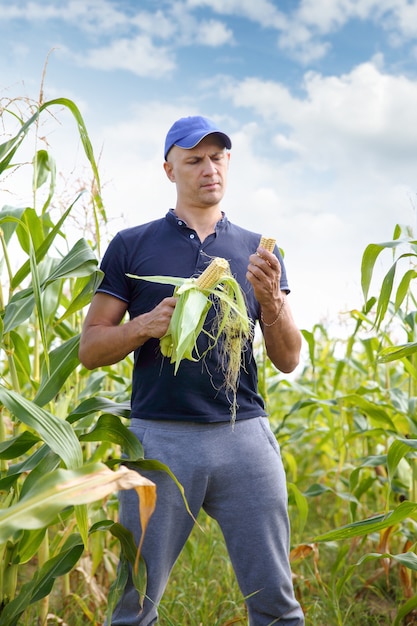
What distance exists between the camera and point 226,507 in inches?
96.4

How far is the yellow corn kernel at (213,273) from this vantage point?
208 centimetres

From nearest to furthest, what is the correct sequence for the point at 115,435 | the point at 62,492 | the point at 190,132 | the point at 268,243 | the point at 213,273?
1. the point at 62,492
2. the point at 213,273
3. the point at 268,243
4. the point at 115,435
5. the point at 190,132

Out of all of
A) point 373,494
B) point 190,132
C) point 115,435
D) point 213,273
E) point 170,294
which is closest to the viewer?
point 213,273

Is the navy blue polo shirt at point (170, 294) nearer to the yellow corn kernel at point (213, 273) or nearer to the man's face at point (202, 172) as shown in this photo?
the man's face at point (202, 172)

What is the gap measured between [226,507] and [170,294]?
0.76 metres

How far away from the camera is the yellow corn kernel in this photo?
208 cm

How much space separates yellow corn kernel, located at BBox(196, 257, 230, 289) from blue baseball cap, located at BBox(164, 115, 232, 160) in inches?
24.3

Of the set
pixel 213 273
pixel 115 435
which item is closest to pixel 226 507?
pixel 115 435

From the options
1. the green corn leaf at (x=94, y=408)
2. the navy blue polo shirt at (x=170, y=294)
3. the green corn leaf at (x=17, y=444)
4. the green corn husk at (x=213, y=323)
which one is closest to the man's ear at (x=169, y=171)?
the navy blue polo shirt at (x=170, y=294)

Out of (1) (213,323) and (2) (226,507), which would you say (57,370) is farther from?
(2) (226,507)

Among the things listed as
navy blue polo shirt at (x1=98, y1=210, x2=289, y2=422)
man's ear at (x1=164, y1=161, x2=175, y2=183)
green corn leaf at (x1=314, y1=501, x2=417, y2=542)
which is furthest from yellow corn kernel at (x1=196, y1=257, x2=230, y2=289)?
green corn leaf at (x1=314, y1=501, x2=417, y2=542)

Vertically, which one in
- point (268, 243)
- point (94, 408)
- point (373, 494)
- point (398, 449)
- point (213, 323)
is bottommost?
point (373, 494)

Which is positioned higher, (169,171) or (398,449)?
(169,171)

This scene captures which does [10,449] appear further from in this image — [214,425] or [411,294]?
[411,294]
